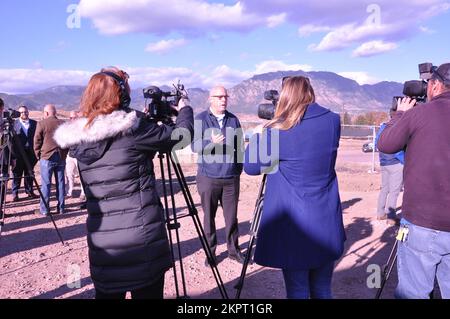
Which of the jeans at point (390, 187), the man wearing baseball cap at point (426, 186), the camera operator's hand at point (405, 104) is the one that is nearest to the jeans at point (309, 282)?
the man wearing baseball cap at point (426, 186)

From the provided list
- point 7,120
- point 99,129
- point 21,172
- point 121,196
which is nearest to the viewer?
point 99,129

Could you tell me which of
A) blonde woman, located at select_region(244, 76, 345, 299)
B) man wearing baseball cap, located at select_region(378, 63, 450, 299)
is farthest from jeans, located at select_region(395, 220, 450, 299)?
blonde woman, located at select_region(244, 76, 345, 299)

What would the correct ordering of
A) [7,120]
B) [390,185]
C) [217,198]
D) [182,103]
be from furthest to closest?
[390,185]
[7,120]
[217,198]
[182,103]

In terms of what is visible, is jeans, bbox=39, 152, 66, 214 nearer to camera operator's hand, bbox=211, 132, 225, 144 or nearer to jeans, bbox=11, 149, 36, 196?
jeans, bbox=11, 149, 36, 196

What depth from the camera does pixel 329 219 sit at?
2.44 metres

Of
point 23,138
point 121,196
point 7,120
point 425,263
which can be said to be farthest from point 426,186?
point 23,138

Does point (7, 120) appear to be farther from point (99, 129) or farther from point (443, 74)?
point (443, 74)

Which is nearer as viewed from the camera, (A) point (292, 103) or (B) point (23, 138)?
(A) point (292, 103)

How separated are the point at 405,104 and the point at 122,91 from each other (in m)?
1.84

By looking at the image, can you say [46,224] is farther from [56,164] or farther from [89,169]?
[89,169]

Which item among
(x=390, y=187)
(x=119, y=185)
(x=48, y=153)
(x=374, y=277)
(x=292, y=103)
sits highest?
(x=292, y=103)

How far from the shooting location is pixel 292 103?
7.76ft
